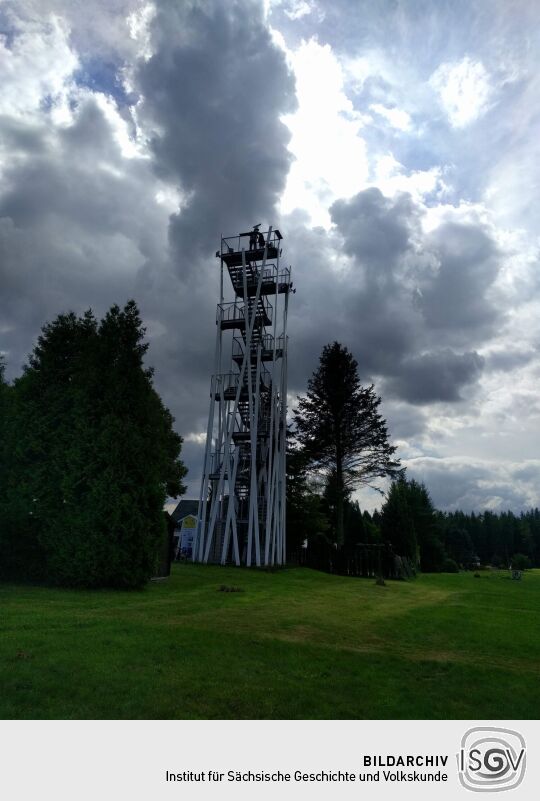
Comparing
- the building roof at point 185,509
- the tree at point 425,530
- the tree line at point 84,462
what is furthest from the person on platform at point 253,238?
the building roof at point 185,509

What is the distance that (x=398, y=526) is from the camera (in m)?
46.8

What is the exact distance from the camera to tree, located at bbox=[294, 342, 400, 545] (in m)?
42.8

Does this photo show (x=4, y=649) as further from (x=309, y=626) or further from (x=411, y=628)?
(x=411, y=628)

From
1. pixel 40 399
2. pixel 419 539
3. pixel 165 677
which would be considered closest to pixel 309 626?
pixel 165 677

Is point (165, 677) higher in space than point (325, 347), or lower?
lower

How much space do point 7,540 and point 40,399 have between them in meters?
4.64

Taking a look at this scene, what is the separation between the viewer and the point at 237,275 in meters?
36.3

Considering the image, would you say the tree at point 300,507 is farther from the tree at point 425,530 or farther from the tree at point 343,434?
the tree at point 425,530
